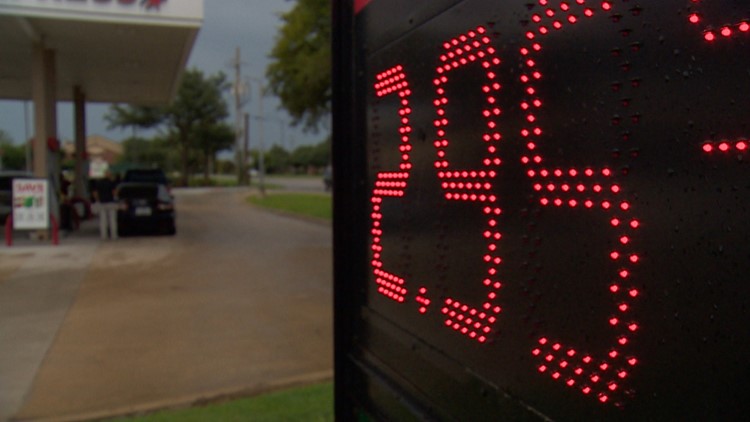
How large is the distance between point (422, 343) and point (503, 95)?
2.79 feet

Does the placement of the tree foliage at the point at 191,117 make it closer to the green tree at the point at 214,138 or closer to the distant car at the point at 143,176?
the green tree at the point at 214,138

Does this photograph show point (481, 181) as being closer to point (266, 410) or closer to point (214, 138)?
point (266, 410)

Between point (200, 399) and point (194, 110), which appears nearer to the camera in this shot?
point (200, 399)

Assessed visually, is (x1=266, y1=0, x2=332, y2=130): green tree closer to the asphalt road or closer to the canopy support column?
the asphalt road

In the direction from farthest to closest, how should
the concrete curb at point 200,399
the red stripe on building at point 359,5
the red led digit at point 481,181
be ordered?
the concrete curb at point 200,399
the red stripe on building at point 359,5
the red led digit at point 481,181

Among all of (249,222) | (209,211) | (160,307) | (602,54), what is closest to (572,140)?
(602,54)

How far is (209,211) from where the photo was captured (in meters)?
30.2

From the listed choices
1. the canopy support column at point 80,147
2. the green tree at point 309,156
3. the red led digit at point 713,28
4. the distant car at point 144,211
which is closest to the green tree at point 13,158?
the canopy support column at point 80,147

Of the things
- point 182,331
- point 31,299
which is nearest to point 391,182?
point 182,331

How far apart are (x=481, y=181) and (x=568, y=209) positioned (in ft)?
1.24

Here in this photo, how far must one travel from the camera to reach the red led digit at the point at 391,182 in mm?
2330

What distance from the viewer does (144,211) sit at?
63.6 feet

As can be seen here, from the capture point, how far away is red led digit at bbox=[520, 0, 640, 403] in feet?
4.34

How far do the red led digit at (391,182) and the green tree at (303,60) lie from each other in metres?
16.6
